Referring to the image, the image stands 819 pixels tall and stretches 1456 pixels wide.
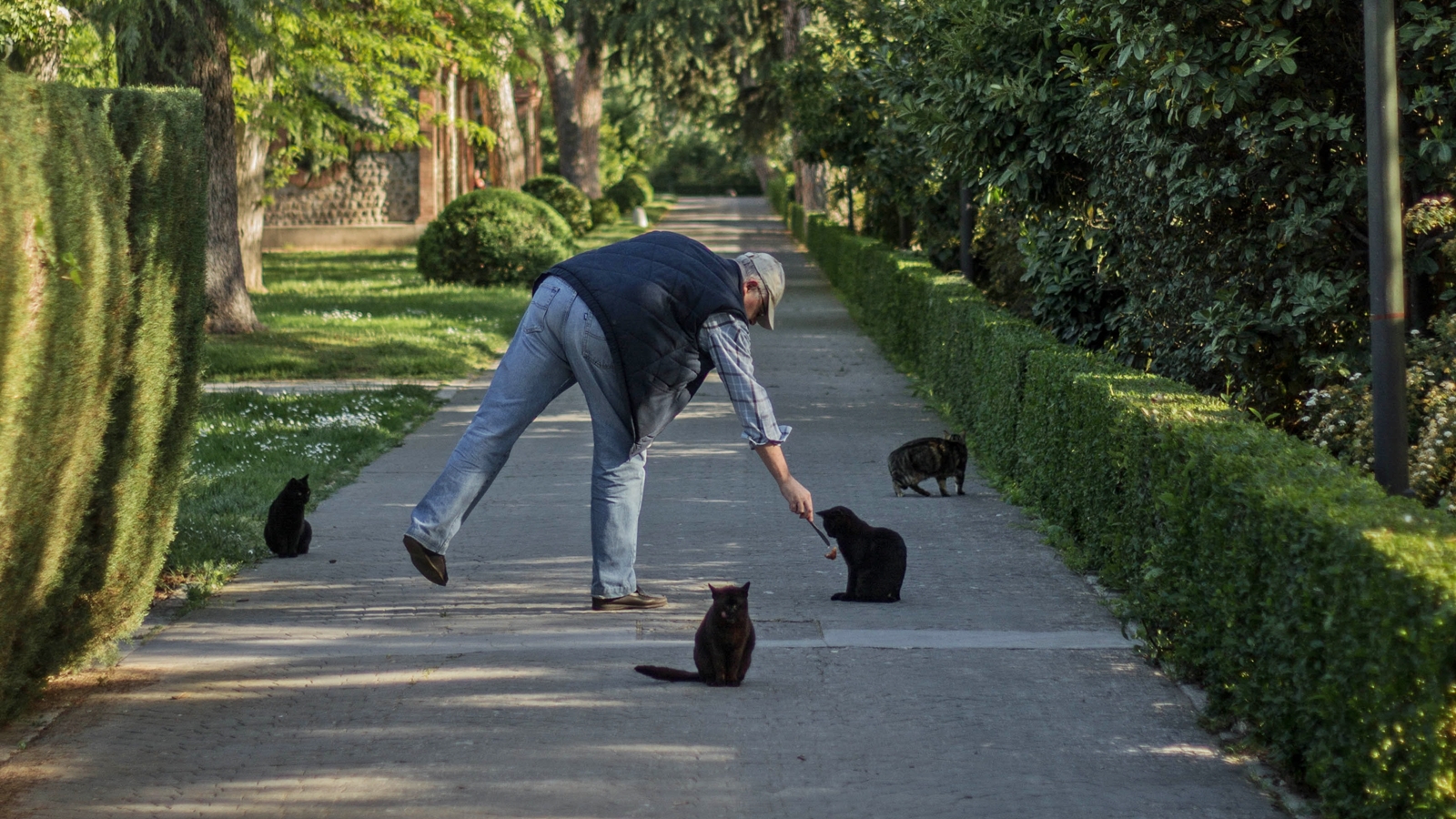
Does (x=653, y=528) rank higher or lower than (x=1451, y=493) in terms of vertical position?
lower

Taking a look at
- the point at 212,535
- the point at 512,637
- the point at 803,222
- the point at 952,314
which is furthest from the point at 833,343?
the point at 803,222

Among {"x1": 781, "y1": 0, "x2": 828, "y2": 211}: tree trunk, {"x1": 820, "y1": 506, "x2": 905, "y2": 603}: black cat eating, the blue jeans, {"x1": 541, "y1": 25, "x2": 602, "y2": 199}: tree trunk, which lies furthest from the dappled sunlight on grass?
{"x1": 541, "y1": 25, "x2": 602, "y2": 199}: tree trunk

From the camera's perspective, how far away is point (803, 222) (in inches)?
1624

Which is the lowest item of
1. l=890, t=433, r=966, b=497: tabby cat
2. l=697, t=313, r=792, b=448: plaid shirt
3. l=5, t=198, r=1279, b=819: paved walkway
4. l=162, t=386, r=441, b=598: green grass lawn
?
l=162, t=386, r=441, b=598: green grass lawn

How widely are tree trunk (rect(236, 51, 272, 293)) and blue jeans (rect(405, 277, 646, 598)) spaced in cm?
1728

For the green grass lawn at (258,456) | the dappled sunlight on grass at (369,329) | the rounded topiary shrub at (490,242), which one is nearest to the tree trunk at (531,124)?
the dappled sunlight on grass at (369,329)

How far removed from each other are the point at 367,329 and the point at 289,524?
10983mm

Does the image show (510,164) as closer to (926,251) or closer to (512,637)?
(926,251)

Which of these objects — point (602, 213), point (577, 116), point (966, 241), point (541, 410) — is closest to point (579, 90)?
point (577, 116)

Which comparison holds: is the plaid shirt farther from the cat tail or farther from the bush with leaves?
the bush with leaves

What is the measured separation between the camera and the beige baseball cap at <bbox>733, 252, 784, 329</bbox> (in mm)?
5719

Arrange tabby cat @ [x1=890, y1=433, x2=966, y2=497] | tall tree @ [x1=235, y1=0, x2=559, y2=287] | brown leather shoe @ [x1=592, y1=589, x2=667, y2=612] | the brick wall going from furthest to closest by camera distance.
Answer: the brick wall < tall tree @ [x1=235, y1=0, x2=559, y2=287] < tabby cat @ [x1=890, y1=433, x2=966, y2=497] < brown leather shoe @ [x1=592, y1=589, x2=667, y2=612]

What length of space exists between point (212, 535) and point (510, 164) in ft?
97.8

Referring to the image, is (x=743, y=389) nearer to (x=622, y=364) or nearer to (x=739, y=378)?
(x=739, y=378)
